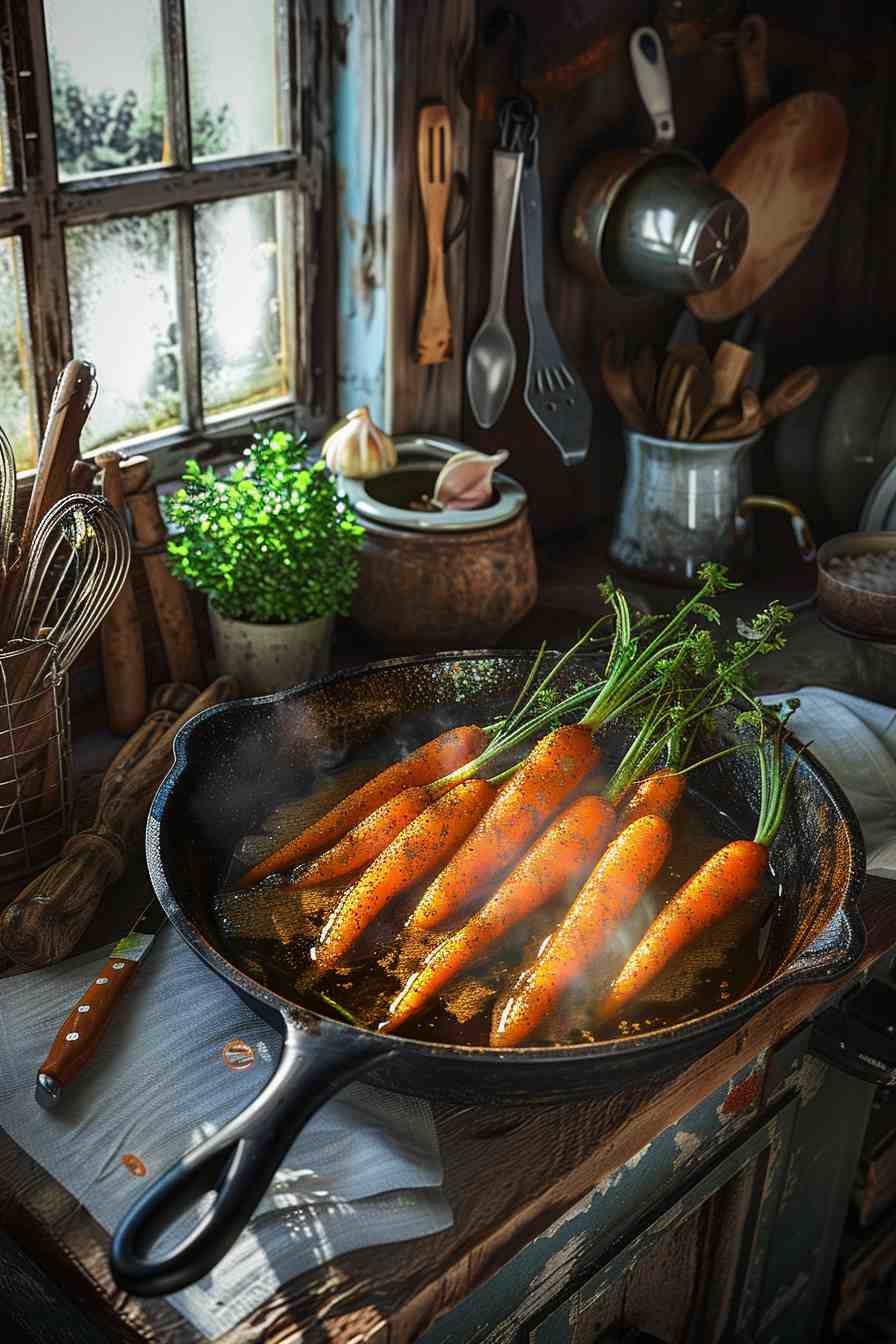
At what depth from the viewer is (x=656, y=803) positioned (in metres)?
1.19

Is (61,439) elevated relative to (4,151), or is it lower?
lower

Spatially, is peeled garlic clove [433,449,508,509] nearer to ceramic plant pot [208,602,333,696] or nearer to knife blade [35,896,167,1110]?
ceramic plant pot [208,602,333,696]

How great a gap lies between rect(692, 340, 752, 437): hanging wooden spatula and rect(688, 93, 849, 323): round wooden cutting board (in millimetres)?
243

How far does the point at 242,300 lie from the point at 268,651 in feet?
1.50

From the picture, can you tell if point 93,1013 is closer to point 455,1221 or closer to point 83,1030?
point 83,1030

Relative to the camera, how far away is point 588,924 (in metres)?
1.07

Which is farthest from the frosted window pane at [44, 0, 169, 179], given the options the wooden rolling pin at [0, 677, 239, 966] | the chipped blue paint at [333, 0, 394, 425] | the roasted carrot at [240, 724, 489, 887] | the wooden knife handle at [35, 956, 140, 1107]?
the wooden knife handle at [35, 956, 140, 1107]

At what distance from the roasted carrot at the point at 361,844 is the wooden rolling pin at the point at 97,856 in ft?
0.53

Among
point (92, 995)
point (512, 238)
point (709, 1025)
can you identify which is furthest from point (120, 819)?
point (512, 238)

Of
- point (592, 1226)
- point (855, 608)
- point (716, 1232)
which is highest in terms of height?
point (855, 608)

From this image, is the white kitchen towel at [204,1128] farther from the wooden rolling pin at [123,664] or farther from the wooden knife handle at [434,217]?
the wooden knife handle at [434,217]

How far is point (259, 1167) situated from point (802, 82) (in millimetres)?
1815

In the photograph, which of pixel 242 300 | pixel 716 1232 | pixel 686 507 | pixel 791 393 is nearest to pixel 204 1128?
pixel 716 1232

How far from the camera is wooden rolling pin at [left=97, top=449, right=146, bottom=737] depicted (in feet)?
4.59
